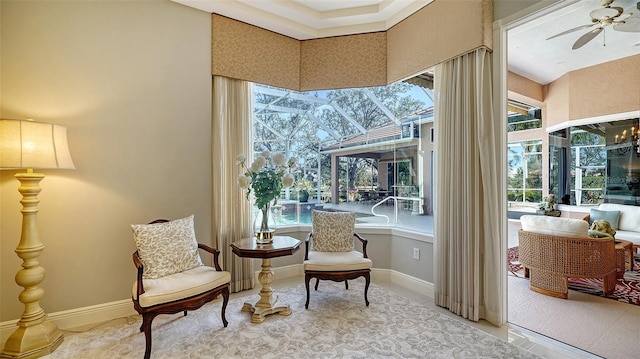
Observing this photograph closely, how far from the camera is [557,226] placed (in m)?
3.36

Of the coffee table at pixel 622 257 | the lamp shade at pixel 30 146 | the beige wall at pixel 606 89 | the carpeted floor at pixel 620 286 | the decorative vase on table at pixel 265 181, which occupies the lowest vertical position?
the carpeted floor at pixel 620 286

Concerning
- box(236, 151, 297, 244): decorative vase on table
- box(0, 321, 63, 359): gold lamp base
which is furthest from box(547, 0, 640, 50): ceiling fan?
box(0, 321, 63, 359): gold lamp base

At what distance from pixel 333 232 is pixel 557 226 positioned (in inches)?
103

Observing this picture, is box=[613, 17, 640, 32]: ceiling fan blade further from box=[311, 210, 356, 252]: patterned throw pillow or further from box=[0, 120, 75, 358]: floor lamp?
box=[0, 120, 75, 358]: floor lamp

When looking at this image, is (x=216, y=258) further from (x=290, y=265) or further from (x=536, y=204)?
(x=536, y=204)

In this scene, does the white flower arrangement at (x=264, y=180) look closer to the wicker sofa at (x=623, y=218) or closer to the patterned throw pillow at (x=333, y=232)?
the patterned throw pillow at (x=333, y=232)

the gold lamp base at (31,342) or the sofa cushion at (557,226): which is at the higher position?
the sofa cushion at (557,226)

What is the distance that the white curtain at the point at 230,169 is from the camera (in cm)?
338

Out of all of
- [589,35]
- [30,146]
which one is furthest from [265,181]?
[589,35]

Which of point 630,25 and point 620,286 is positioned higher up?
point 630,25

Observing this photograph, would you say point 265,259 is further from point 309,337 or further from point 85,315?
point 85,315

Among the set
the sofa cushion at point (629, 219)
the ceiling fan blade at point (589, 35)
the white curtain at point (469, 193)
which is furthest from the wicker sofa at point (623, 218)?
the white curtain at point (469, 193)

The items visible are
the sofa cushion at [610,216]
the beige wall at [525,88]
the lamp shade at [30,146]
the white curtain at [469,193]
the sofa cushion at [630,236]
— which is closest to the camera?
the lamp shade at [30,146]

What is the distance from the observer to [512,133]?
8.16 metres
